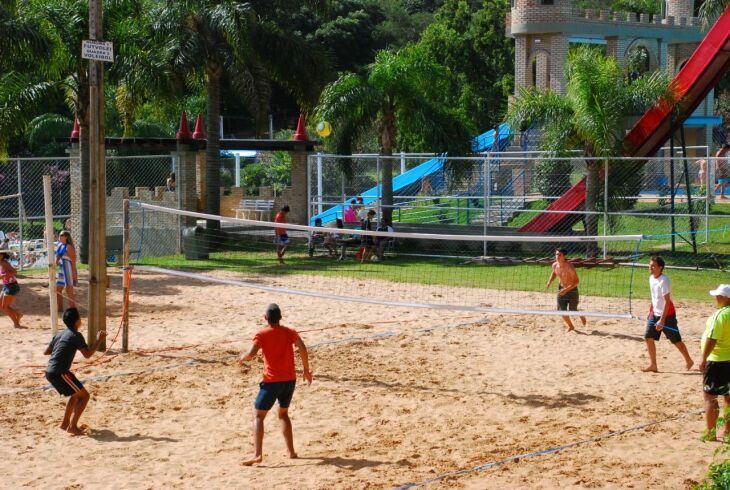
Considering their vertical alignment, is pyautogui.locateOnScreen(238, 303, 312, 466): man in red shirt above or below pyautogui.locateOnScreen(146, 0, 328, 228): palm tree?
below

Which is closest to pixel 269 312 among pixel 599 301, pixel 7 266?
pixel 7 266

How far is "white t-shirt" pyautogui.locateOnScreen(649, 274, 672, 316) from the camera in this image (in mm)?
12844

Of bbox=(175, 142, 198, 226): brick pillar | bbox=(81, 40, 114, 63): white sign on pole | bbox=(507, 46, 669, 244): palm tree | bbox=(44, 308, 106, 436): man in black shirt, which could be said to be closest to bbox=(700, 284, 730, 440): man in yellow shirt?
bbox=(44, 308, 106, 436): man in black shirt

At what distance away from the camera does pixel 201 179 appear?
3212cm

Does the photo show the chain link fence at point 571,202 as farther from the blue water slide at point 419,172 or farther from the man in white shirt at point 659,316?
the man in white shirt at point 659,316

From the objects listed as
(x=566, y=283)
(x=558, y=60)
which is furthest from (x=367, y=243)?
(x=558, y=60)

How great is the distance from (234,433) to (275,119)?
50.8m

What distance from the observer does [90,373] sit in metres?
13.4

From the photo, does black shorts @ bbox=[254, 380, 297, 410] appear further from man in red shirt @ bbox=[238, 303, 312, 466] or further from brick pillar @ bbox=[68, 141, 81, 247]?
brick pillar @ bbox=[68, 141, 81, 247]

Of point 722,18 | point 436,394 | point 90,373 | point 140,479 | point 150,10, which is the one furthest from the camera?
point 150,10

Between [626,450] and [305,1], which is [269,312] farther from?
[305,1]

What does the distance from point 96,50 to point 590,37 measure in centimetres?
3069

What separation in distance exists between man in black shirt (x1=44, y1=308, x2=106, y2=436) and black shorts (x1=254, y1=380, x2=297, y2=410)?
2279 millimetres

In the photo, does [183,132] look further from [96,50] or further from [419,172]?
[96,50]
